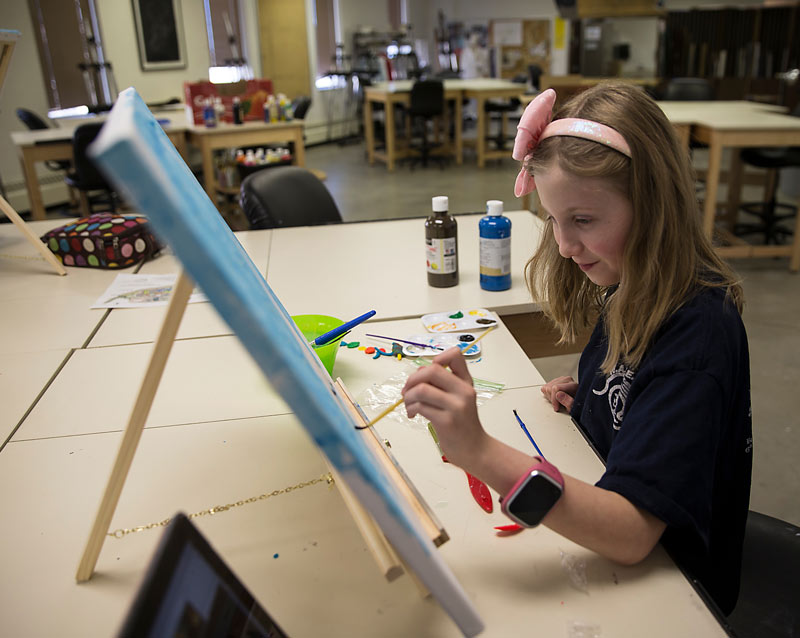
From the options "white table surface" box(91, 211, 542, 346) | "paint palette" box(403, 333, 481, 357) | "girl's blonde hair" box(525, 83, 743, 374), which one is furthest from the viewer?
"white table surface" box(91, 211, 542, 346)

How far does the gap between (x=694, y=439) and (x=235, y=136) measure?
4.70 metres

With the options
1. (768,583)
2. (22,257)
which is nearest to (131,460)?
(768,583)

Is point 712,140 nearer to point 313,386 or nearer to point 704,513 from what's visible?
point 704,513

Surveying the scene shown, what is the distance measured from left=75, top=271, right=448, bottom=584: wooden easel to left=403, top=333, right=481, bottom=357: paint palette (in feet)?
1.64

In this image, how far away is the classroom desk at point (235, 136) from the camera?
15.7ft

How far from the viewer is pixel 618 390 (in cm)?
95

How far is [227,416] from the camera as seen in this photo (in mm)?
1129

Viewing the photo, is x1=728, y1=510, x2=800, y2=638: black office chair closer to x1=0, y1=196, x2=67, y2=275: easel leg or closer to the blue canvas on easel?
the blue canvas on easel

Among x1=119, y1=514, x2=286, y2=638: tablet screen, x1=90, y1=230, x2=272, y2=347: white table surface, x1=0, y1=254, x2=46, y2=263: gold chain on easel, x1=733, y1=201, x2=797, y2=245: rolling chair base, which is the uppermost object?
x1=119, y1=514, x2=286, y2=638: tablet screen

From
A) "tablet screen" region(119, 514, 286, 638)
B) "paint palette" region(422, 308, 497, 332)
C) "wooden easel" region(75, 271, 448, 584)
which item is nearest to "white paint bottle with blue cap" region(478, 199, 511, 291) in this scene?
"paint palette" region(422, 308, 497, 332)

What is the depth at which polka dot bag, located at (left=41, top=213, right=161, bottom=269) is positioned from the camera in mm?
1956

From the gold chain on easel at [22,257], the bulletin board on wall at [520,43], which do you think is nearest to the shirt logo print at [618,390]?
the gold chain on easel at [22,257]

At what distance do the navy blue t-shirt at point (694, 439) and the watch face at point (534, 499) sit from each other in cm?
9

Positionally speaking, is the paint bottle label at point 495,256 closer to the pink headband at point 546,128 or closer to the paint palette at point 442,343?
the paint palette at point 442,343
